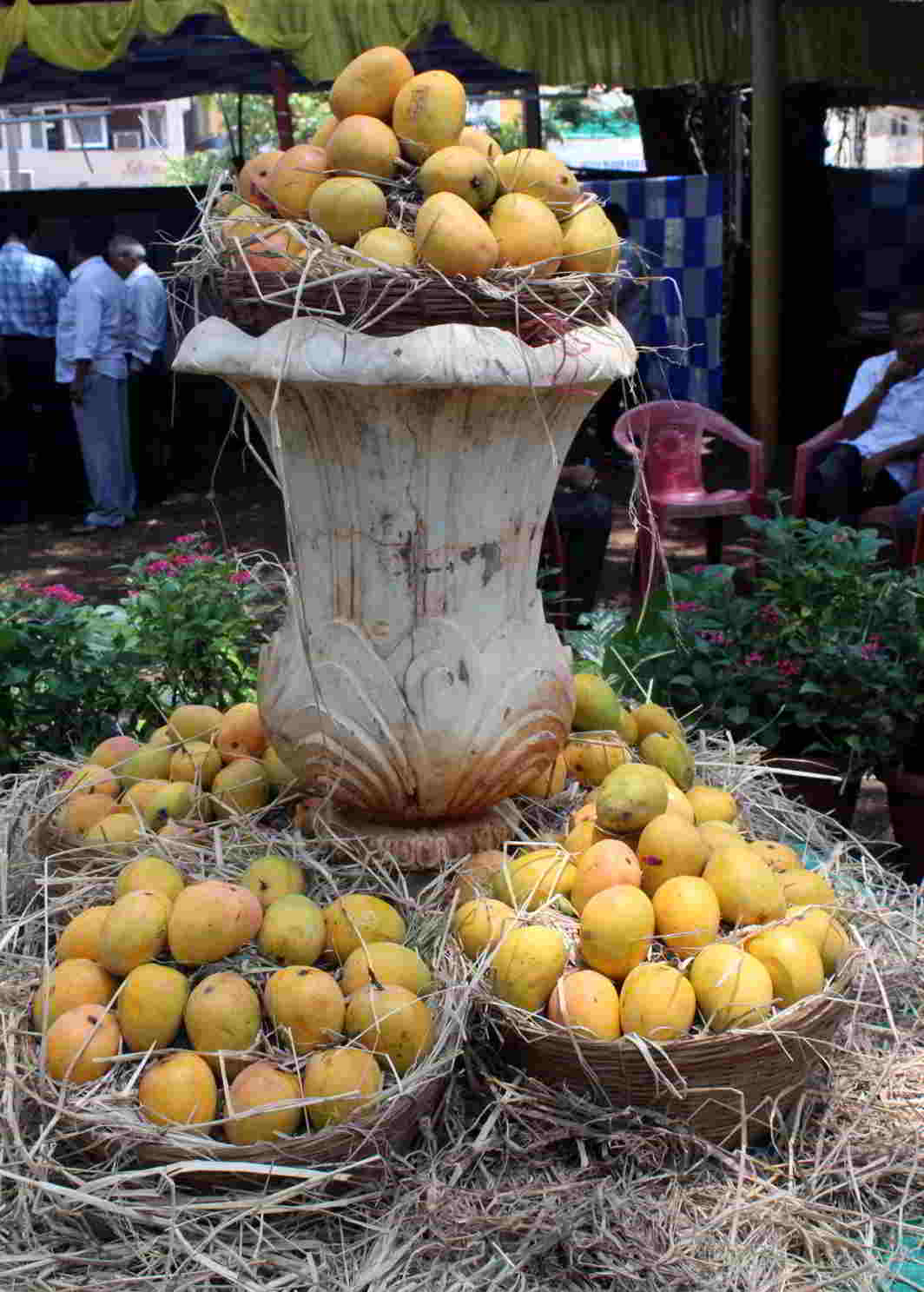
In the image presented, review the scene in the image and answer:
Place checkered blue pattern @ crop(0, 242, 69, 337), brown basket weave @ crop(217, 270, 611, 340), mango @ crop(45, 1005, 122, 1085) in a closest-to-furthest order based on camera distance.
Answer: mango @ crop(45, 1005, 122, 1085) → brown basket weave @ crop(217, 270, 611, 340) → checkered blue pattern @ crop(0, 242, 69, 337)

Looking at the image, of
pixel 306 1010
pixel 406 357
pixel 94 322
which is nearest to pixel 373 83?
pixel 406 357

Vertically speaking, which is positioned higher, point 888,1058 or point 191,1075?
point 191,1075

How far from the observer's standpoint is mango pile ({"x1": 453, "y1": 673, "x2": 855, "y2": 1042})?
207 cm

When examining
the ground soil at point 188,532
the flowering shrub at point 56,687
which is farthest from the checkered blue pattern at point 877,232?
the flowering shrub at point 56,687

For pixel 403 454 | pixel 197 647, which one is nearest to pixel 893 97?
pixel 197 647

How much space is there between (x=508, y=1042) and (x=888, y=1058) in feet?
2.31

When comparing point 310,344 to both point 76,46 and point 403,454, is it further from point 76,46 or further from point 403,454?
point 76,46

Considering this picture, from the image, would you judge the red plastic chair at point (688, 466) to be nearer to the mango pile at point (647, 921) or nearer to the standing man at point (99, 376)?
the mango pile at point (647, 921)

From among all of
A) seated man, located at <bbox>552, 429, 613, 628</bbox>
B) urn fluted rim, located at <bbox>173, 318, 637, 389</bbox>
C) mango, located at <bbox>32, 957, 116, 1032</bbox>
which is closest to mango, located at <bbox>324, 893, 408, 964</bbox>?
mango, located at <bbox>32, 957, 116, 1032</bbox>

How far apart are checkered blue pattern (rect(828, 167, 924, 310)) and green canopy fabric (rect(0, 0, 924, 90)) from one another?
2.18 m

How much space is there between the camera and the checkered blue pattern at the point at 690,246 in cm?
852

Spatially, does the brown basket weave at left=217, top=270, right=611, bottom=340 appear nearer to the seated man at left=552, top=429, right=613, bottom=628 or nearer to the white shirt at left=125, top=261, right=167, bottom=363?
the seated man at left=552, top=429, right=613, bottom=628

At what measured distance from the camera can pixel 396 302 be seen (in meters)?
2.10

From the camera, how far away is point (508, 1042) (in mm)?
2156
